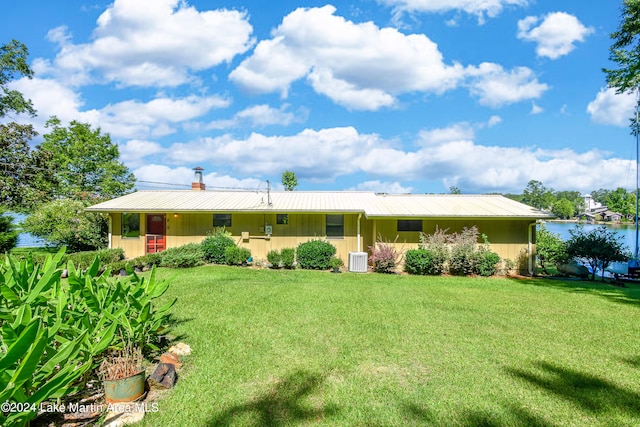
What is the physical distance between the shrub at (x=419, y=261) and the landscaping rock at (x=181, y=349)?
354 inches

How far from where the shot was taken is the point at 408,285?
389 inches

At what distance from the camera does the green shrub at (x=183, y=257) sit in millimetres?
11758

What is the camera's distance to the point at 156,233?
13.7 meters

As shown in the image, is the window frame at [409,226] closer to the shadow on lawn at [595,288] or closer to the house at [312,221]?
the house at [312,221]

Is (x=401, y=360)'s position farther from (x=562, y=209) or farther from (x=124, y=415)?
(x=562, y=209)

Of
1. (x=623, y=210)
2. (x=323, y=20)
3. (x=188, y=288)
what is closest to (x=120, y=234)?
(x=188, y=288)

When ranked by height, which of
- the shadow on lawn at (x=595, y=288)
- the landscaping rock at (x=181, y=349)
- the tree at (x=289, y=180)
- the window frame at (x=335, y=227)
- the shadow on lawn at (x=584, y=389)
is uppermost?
the tree at (x=289, y=180)

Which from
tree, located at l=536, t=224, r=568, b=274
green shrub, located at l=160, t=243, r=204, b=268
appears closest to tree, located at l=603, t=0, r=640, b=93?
tree, located at l=536, t=224, r=568, b=274

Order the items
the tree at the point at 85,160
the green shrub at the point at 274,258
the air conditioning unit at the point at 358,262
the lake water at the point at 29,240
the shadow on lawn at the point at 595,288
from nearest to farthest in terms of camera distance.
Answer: the shadow on lawn at the point at 595,288 → the air conditioning unit at the point at 358,262 → the green shrub at the point at 274,258 → the lake water at the point at 29,240 → the tree at the point at 85,160

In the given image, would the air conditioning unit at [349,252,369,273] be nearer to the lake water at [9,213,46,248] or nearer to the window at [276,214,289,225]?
the window at [276,214,289,225]

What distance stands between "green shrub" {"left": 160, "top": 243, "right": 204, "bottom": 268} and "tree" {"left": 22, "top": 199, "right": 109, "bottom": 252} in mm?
4994

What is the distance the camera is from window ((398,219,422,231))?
42.1 ft

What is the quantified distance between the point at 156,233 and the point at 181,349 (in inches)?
414

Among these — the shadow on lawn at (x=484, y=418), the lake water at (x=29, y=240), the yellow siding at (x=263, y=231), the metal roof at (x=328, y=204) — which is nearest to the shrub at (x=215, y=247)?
the yellow siding at (x=263, y=231)
